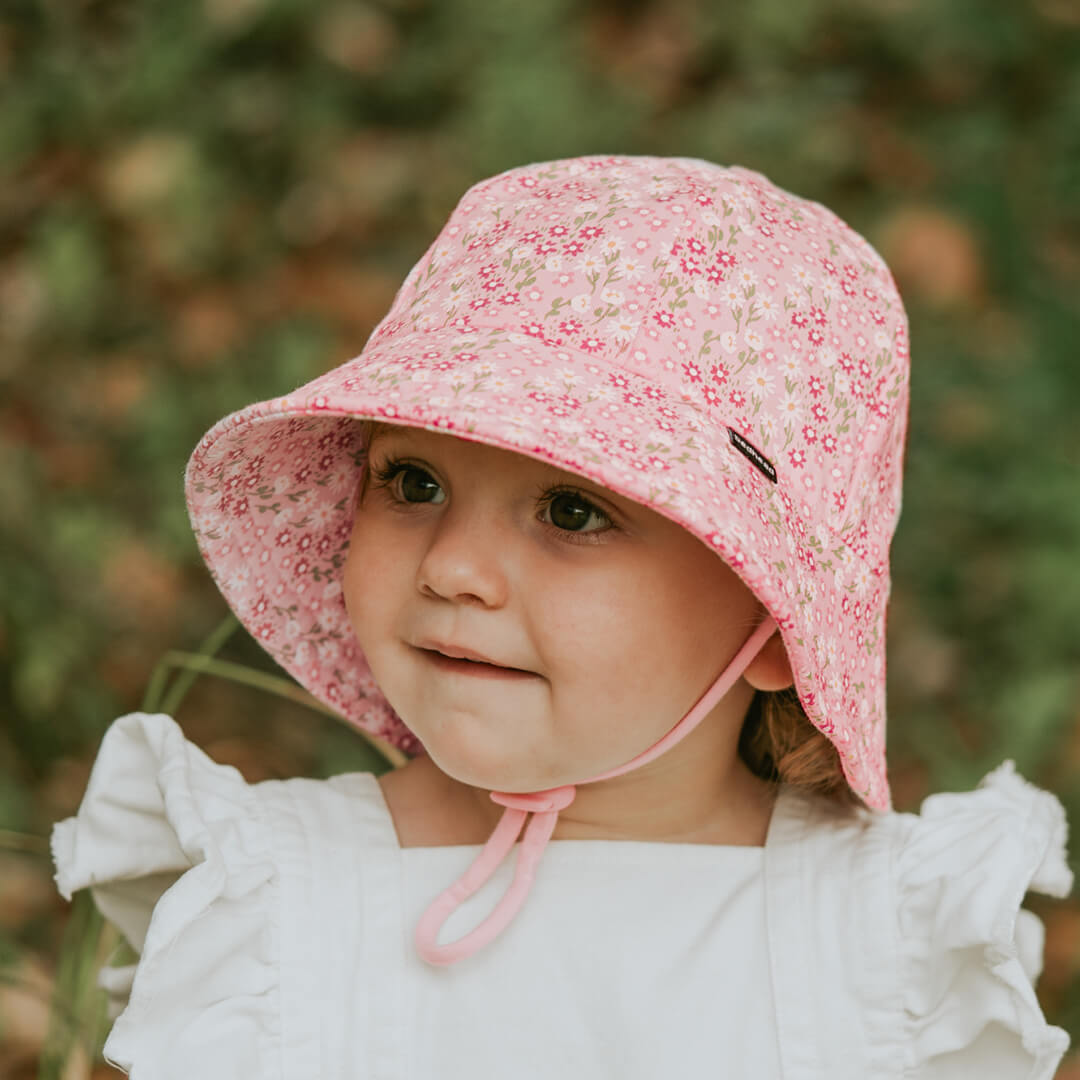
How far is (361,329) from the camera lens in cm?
251

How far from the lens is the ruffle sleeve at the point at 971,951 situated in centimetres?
112

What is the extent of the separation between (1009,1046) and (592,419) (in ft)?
1.93

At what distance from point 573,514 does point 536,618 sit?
0.08 metres

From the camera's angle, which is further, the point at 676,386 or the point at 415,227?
the point at 415,227

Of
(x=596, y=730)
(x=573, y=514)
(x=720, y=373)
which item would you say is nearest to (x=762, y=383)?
(x=720, y=373)

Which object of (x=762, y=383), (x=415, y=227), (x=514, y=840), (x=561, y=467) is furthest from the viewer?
(x=415, y=227)

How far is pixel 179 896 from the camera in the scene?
43.1 inches

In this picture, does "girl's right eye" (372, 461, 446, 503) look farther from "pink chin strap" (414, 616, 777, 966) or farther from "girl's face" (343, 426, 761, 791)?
"pink chin strap" (414, 616, 777, 966)

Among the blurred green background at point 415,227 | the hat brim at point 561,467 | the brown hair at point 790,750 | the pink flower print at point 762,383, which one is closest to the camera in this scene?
the hat brim at point 561,467

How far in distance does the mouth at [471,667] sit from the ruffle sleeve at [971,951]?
1.23 feet

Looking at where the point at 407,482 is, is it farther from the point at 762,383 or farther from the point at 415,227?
the point at 415,227

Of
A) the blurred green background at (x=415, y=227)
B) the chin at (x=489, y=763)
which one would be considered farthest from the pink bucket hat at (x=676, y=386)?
the blurred green background at (x=415, y=227)

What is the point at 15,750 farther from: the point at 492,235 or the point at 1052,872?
the point at 1052,872

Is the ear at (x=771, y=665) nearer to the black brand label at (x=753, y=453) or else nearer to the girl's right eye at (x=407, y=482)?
the black brand label at (x=753, y=453)
